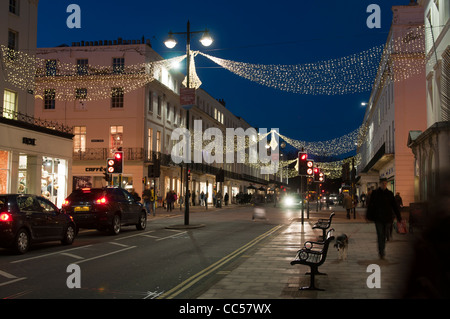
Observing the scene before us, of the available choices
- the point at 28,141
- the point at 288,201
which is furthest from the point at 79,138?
the point at 288,201

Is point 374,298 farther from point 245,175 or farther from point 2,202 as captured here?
point 245,175

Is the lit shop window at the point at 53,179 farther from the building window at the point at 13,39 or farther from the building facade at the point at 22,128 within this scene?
Result: the building window at the point at 13,39

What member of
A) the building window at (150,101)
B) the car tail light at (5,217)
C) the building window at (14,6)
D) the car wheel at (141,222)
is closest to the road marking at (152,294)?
the car tail light at (5,217)

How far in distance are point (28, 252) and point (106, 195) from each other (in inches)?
202

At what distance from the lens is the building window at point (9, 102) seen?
25.2m

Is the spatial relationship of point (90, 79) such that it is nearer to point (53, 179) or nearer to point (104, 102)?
point (104, 102)

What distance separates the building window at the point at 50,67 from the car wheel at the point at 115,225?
2875 centimetres

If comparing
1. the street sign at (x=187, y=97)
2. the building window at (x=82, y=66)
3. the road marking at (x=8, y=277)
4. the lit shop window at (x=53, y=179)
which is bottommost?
the road marking at (x=8, y=277)

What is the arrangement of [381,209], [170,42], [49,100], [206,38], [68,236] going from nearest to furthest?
1. [381,209]
2. [68,236]
3. [206,38]
4. [170,42]
5. [49,100]

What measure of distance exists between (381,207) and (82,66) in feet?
122

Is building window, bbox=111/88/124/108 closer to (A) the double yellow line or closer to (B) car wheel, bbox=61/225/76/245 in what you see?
(B) car wheel, bbox=61/225/76/245

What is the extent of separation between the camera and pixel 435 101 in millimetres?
25766

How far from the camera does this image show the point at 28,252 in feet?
42.8
